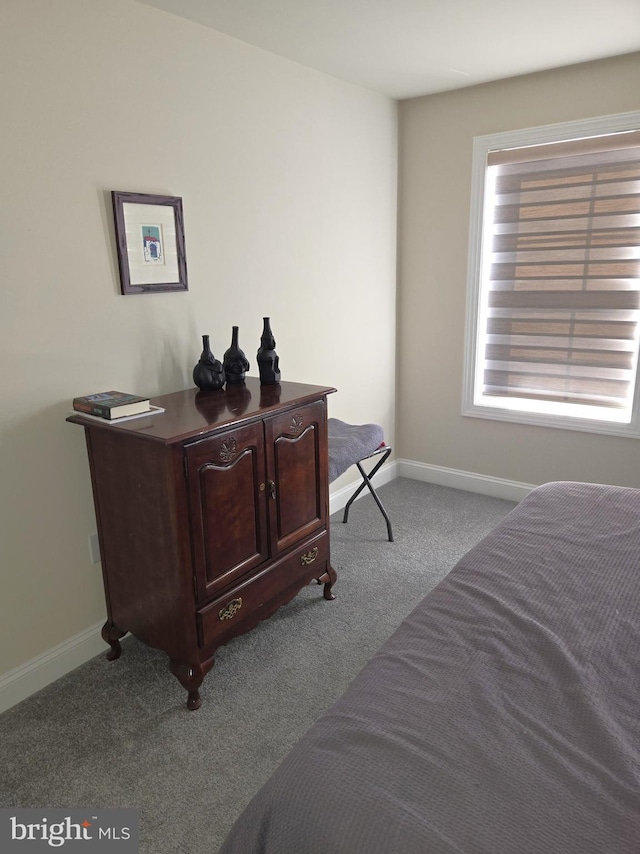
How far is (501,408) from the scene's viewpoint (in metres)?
3.77

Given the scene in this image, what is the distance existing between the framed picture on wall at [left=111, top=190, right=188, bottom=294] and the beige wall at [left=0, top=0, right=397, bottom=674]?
0.16ft

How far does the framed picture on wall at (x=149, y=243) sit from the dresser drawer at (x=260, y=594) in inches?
48.0

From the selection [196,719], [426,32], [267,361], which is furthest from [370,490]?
[426,32]

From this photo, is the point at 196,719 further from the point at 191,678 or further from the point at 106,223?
the point at 106,223

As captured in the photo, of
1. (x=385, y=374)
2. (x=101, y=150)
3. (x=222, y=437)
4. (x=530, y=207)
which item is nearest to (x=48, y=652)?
(x=222, y=437)

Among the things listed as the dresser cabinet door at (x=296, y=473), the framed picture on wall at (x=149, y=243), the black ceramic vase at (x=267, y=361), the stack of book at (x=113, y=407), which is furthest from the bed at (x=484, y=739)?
the framed picture on wall at (x=149, y=243)

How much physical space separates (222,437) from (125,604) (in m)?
0.80

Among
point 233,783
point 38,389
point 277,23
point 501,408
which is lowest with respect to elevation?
point 233,783

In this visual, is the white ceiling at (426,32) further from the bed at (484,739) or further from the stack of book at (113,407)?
the bed at (484,739)

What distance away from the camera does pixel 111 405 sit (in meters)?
2.03

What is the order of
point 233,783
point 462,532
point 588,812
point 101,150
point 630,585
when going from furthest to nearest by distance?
point 462,532 < point 101,150 < point 233,783 < point 630,585 < point 588,812

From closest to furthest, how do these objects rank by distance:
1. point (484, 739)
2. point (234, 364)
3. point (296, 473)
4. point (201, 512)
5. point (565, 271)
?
point (484, 739) < point (201, 512) < point (296, 473) < point (234, 364) < point (565, 271)

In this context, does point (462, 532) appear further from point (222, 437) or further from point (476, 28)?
point (476, 28)

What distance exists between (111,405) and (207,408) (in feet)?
1.12
